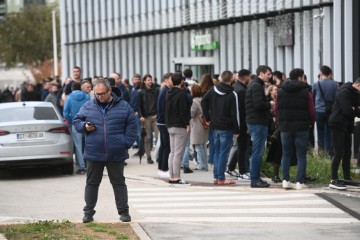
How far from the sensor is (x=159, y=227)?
1252cm

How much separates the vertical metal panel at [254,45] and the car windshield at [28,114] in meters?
16.4

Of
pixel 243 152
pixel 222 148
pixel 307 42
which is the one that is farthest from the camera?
pixel 307 42

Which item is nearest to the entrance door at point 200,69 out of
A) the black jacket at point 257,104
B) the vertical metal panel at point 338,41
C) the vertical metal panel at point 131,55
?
the vertical metal panel at point 131,55

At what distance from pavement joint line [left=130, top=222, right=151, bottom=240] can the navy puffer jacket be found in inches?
31.0

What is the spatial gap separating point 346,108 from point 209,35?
2540 centimetres

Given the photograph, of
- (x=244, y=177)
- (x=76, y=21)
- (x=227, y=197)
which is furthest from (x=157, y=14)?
(x=227, y=197)

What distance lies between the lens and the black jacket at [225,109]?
1719cm

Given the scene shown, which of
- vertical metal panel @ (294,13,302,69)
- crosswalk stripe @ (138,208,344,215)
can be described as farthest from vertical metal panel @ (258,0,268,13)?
crosswalk stripe @ (138,208,344,215)

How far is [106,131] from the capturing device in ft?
41.5

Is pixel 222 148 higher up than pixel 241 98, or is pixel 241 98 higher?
pixel 241 98

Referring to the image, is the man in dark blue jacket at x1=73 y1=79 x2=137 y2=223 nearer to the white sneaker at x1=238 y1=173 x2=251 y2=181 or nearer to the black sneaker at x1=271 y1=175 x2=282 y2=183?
the black sneaker at x1=271 y1=175 x2=282 y2=183

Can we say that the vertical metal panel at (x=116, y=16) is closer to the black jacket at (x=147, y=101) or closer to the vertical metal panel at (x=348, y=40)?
the vertical metal panel at (x=348, y=40)

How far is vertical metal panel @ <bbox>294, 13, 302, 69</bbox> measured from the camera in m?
31.5

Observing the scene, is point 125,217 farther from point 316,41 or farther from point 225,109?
point 316,41
